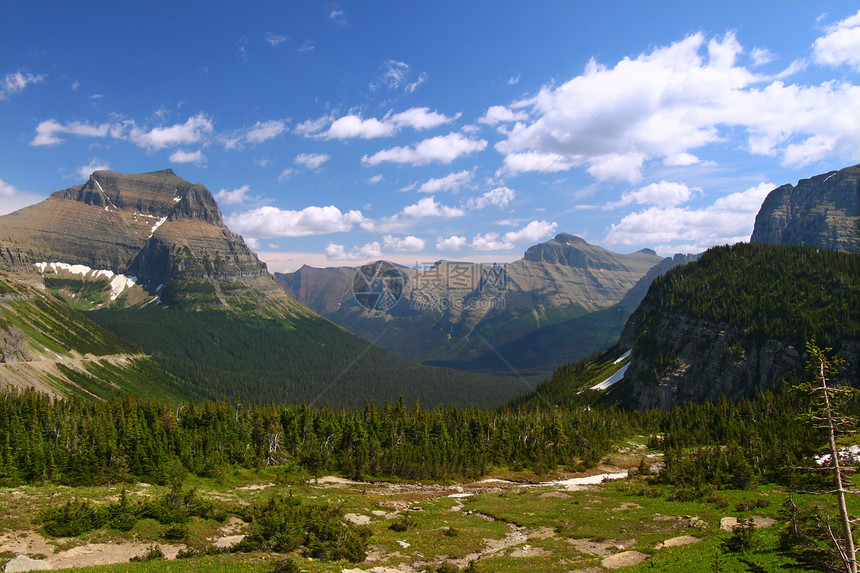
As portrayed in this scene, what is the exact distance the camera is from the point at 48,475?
73438mm

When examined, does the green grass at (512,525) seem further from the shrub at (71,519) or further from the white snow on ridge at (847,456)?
the white snow on ridge at (847,456)

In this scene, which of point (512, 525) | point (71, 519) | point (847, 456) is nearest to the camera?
point (71, 519)

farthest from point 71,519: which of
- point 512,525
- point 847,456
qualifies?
point 847,456

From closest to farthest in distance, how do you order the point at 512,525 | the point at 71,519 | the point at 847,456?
the point at 71,519
the point at 512,525
the point at 847,456

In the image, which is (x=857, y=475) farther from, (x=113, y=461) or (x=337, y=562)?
(x=113, y=461)

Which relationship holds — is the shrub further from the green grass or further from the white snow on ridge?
the white snow on ridge

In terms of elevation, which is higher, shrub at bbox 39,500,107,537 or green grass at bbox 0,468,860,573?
shrub at bbox 39,500,107,537

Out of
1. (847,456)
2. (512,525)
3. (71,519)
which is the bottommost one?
(512,525)

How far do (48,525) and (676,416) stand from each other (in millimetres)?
154662

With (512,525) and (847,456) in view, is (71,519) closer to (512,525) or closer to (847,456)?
(512,525)

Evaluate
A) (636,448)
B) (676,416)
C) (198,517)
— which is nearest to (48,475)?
(198,517)

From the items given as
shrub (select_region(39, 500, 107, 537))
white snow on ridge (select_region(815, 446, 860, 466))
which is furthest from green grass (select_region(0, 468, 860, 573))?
white snow on ridge (select_region(815, 446, 860, 466))

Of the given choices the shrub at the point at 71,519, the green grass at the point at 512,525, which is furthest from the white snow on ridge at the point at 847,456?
the shrub at the point at 71,519

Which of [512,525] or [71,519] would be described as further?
[512,525]
